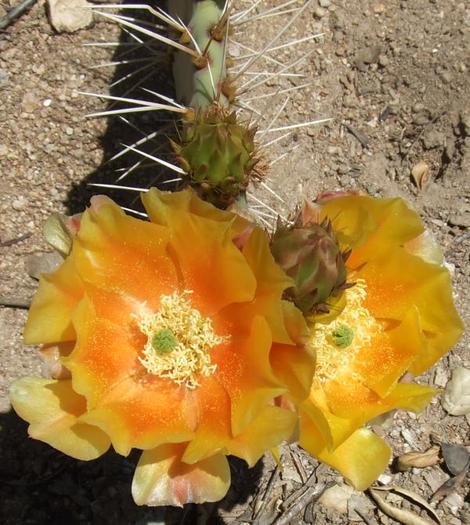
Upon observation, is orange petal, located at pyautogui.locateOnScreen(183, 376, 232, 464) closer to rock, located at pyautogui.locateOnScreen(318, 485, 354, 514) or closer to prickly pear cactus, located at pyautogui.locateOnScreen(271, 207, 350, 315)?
prickly pear cactus, located at pyautogui.locateOnScreen(271, 207, 350, 315)

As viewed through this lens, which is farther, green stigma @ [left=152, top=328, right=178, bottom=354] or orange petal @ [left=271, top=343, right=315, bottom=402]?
green stigma @ [left=152, top=328, right=178, bottom=354]

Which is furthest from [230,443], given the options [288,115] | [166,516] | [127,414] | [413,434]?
[288,115]

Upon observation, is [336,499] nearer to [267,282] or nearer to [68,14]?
[267,282]

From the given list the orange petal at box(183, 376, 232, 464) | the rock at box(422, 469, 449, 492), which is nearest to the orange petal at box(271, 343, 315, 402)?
the orange petal at box(183, 376, 232, 464)

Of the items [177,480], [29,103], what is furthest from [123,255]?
[29,103]

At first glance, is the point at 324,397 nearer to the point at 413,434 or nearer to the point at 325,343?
the point at 325,343

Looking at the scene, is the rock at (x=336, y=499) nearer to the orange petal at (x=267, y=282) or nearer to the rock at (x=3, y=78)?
the orange petal at (x=267, y=282)

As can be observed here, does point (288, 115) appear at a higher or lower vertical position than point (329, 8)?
lower
